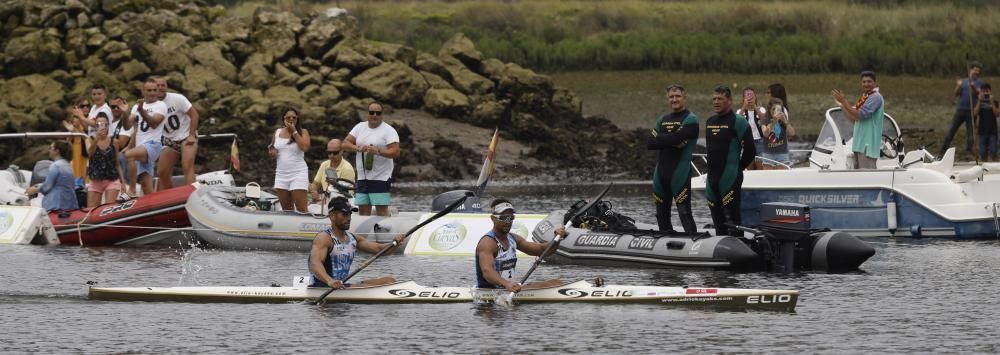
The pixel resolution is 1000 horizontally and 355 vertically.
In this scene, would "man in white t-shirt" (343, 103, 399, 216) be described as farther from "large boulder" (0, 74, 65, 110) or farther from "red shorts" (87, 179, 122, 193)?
"large boulder" (0, 74, 65, 110)

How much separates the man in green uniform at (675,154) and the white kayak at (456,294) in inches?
124

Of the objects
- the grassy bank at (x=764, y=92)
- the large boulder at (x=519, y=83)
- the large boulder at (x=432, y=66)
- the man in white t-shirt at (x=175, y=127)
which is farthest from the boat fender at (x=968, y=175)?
the large boulder at (x=432, y=66)

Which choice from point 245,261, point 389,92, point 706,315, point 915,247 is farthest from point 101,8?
point 706,315

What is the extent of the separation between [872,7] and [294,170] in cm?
3875

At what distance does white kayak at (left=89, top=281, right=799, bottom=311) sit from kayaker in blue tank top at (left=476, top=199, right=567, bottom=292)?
162mm

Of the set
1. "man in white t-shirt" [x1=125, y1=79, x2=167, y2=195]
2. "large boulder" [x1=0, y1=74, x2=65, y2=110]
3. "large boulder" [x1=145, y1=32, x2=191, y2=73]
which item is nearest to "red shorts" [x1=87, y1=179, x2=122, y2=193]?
"man in white t-shirt" [x1=125, y1=79, x2=167, y2=195]

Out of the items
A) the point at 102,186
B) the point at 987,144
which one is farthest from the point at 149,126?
the point at 987,144

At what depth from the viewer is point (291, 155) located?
2203 cm

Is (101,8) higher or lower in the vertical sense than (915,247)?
higher

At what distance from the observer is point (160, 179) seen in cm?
2350

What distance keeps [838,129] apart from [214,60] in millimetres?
20590

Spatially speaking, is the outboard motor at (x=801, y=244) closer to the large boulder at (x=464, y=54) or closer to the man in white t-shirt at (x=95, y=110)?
the man in white t-shirt at (x=95, y=110)

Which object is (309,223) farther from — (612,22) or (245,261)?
(612,22)

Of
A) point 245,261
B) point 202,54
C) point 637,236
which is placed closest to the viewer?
point 637,236
